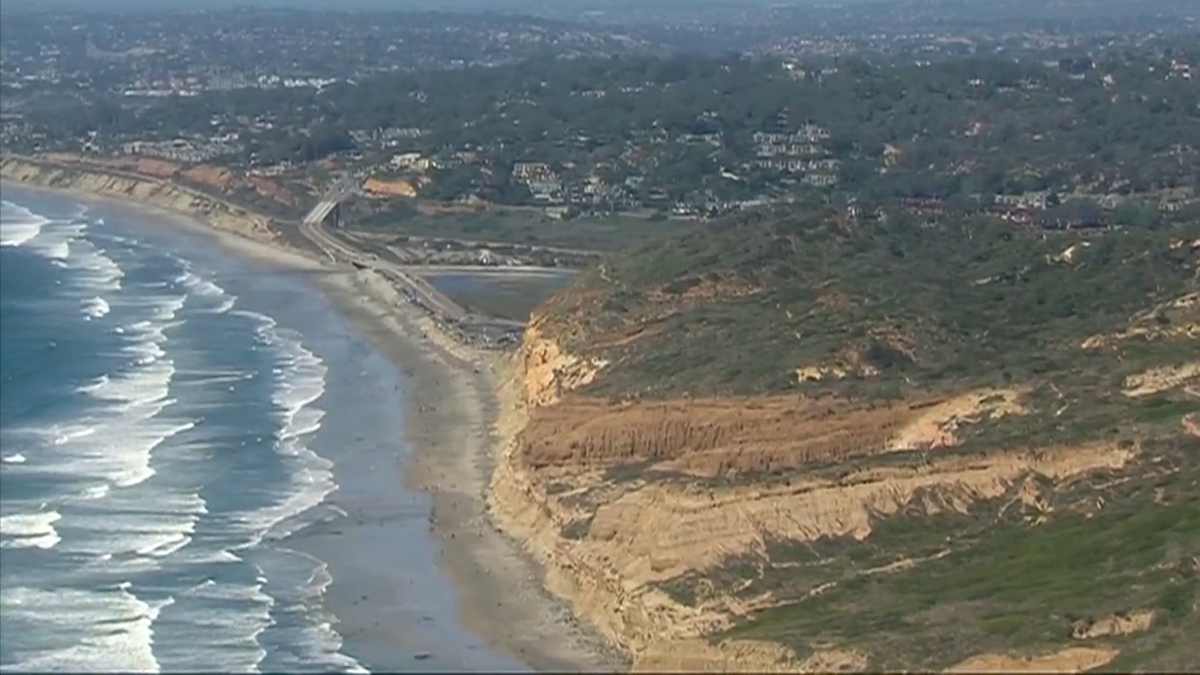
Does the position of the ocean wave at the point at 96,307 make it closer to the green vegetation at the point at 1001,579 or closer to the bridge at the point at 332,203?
the bridge at the point at 332,203

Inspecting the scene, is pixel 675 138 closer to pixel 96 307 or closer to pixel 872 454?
pixel 96 307

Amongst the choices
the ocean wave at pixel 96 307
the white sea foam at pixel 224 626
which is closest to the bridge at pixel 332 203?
the ocean wave at pixel 96 307

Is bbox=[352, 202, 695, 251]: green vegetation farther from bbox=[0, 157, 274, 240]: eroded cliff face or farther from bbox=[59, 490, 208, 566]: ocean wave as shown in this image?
bbox=[59, 490, 208, 566]: ocean wave

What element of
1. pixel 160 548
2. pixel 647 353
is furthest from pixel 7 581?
pixel 647 353

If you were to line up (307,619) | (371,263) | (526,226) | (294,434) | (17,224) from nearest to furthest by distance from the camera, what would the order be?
(307,619), (294,434), (371,263), (526,226), (17,224)

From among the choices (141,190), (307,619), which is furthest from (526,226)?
(307,619)

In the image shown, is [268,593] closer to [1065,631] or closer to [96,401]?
[1065,631]
